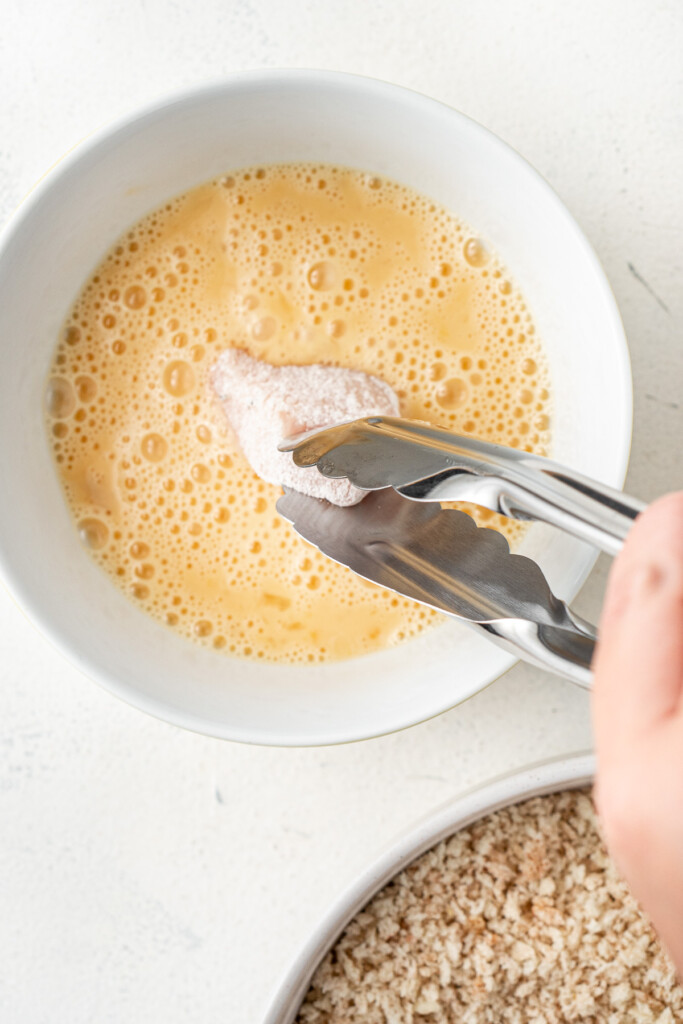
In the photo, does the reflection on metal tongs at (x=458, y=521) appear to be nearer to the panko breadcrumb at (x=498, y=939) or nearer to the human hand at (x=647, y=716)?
the human hand at (x=647, y=716)

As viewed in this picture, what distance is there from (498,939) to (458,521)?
0.43 m

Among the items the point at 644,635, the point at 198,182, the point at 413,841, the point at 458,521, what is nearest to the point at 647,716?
the point at 644,635

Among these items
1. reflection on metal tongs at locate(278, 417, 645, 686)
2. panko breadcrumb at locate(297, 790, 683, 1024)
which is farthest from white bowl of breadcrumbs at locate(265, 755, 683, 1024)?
reflection on metal tongs at locate(278, 417, 645, 686)

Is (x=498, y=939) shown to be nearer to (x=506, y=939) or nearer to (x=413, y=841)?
(x=506, y=939)

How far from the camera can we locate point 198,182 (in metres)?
0.82

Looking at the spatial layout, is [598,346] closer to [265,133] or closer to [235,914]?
[265,133]

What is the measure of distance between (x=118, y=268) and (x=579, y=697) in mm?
605

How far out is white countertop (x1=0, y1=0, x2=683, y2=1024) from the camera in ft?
2.77

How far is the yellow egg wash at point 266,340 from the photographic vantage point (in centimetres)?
82

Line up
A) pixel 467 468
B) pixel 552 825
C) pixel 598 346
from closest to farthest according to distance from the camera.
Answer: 1. pixel 467 468
2. pixel 598 346
3. pixel 552 825

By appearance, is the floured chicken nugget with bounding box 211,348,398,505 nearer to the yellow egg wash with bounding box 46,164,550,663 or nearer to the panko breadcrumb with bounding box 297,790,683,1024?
the yellow egg wash with bounding box 46,164,550,663

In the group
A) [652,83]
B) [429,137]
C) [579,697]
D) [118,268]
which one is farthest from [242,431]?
[652,83]

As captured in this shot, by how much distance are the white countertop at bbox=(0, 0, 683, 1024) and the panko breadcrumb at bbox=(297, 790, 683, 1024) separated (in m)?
0.05

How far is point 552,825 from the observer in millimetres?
840
